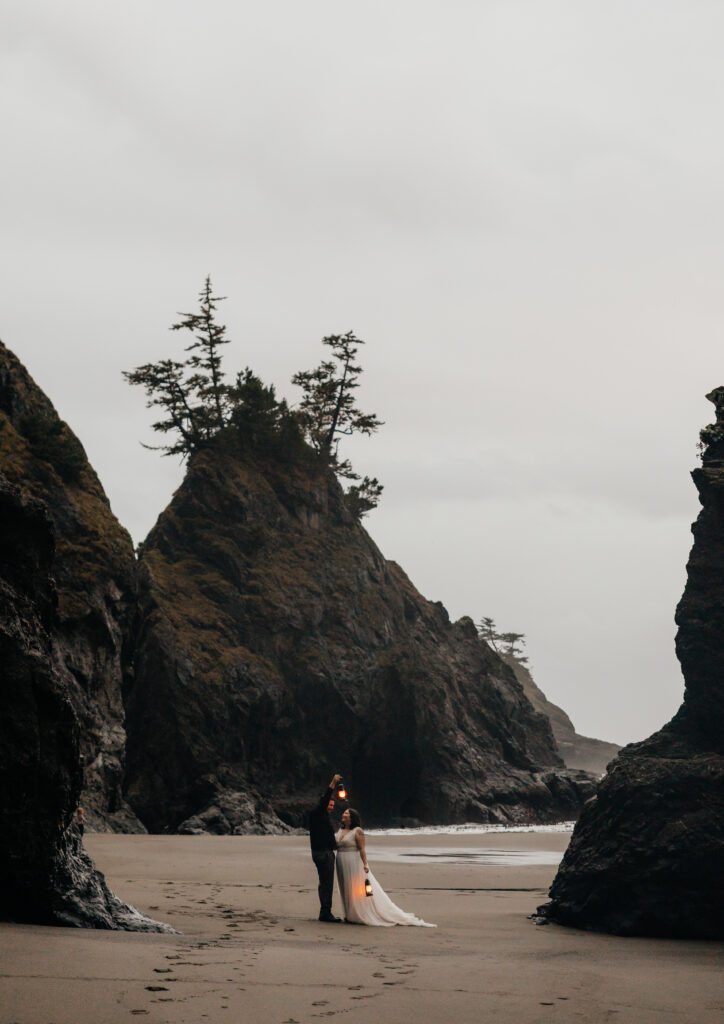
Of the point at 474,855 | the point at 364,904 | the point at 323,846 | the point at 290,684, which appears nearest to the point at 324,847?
the point at 323,846

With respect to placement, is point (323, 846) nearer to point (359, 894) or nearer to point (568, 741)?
point (359, 894)

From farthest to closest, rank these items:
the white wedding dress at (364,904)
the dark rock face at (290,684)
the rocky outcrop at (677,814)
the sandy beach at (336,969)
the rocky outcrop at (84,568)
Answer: the dark rock face at (290,684) < the rocky outcrop at (84,568) < the white wedding dress at (364,904) < the rocky outcrop at (677,814) < the sandy beach at (336,969)

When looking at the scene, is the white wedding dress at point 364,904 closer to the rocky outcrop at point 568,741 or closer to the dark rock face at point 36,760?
the dark rock face at point 36,760

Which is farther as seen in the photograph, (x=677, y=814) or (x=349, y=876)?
(x=349, y=876)

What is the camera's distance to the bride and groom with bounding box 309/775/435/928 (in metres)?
12.2

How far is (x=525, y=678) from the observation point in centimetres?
14150

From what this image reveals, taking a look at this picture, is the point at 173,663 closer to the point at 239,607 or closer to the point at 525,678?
the point at 239,607

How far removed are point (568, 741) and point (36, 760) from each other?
443 feet

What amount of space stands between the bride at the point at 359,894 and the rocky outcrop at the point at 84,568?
22.8 m

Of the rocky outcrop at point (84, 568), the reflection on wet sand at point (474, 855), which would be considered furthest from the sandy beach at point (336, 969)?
the rocky outcrop at point (84, 568)

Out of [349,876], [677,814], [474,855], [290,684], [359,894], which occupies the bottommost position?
[474,855]

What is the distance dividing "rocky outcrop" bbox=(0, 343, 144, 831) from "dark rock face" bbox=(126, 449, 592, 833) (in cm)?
595

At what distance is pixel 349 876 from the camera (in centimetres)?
1265

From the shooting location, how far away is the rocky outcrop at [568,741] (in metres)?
130
